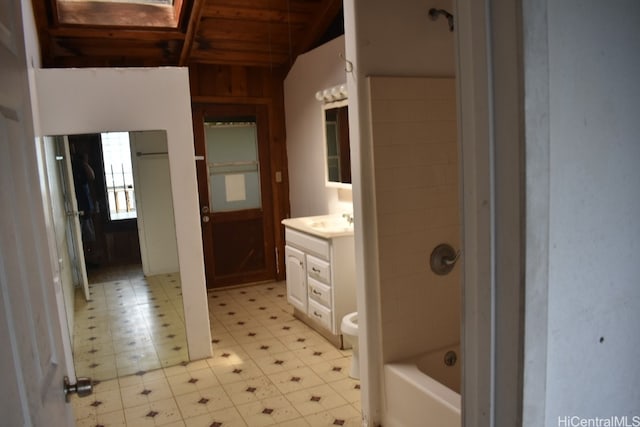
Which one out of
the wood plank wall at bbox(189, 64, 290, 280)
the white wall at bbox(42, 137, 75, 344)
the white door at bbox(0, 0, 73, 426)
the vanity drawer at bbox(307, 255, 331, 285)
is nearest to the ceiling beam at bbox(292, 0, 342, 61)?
the wood plank wall at bbox(189, 64, 290, 280)

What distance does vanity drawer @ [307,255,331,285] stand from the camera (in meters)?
3.59

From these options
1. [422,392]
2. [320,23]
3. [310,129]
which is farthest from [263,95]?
[422,392]

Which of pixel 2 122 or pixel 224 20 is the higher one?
pixel 224 20

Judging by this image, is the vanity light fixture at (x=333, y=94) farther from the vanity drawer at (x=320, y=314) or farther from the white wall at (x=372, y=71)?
the vanity drawer at (x=320, y=314)

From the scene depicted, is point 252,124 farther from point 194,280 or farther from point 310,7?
point 194,280

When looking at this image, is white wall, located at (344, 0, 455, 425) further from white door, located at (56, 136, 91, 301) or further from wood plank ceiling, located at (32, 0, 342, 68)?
wood plank ceiling, located at (32, 0, 342, 68)

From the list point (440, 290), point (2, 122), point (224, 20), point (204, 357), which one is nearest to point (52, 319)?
point (2, 122)

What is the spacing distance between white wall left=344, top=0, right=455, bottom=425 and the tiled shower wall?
4 cm

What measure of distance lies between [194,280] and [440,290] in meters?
1.88

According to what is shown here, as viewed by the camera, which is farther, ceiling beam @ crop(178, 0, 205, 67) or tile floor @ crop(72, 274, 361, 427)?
ceiling beam @ crop(178, 0, 205, 67)

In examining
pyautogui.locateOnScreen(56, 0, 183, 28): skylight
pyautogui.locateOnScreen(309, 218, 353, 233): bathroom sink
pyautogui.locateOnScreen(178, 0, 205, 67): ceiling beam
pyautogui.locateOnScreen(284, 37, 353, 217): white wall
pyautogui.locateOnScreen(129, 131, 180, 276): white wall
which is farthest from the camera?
pyautogui.locateOnScreen(284, 37, 353, 217): white wall

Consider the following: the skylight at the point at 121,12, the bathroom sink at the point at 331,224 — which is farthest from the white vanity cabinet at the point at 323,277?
the skylight at the point at 121,12

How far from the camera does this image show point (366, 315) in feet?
7.86

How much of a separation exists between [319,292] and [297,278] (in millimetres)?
416
